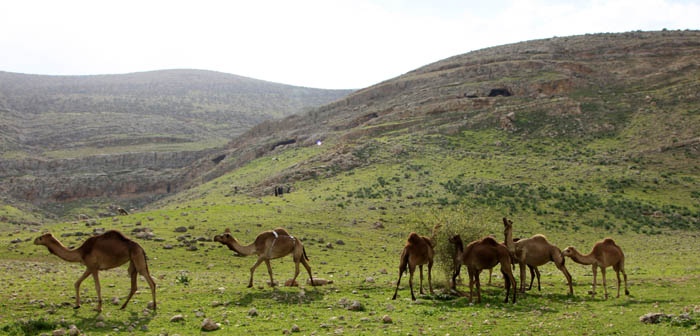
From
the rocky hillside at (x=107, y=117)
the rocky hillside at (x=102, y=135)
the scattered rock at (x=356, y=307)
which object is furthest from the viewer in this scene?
the rocky hillside at (x=107, y=117)

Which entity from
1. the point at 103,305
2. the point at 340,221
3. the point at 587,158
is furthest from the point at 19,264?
the point at 587,158

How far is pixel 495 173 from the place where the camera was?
55875 mm

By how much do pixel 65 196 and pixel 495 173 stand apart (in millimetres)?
87122

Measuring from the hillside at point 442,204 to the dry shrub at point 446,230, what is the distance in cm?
9

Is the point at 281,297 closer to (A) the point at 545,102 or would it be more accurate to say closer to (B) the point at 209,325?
(B) the point at 209,325

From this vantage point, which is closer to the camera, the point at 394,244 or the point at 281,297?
the point at 281,297

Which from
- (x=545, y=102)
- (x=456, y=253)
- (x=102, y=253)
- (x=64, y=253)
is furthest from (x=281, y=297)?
(x=545, y=102)

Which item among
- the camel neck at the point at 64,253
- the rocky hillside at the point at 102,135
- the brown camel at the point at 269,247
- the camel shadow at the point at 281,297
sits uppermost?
the rocky hillside at the point at 102,135

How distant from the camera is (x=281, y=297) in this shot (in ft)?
49.8

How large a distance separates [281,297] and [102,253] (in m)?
5.80

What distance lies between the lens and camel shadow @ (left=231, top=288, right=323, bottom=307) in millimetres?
14602

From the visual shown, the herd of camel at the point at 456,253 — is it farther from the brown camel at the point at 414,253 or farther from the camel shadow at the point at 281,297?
the camel shadow at the point at 281,297

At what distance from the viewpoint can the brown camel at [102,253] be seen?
1253cm

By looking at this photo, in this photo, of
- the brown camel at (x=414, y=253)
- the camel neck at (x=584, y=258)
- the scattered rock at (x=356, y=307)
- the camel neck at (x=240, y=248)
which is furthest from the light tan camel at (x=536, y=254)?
the camel neck at (x=240, y=248)
